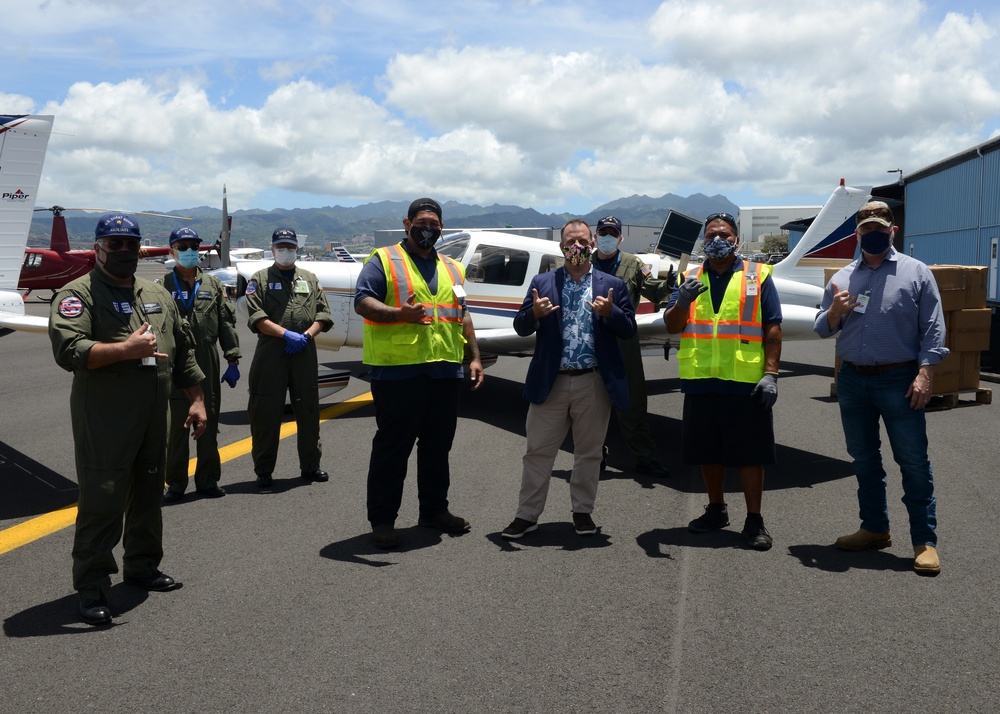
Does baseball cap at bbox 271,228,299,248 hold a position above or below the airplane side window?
above

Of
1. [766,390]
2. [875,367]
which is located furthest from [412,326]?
[875,367]

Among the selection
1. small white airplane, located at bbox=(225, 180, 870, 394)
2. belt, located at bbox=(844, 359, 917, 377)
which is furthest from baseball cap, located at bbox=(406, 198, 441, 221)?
small white airplane, located at bbox=(225, 180, 870, 394)

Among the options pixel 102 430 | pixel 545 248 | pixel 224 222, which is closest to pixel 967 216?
pixel 545 248

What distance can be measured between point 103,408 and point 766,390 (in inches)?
136

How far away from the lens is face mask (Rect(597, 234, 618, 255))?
6.54m

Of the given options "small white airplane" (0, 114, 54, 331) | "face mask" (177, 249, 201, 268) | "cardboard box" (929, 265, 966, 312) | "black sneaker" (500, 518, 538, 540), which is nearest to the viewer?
"black sneaker" (500, 518, 538, 540)

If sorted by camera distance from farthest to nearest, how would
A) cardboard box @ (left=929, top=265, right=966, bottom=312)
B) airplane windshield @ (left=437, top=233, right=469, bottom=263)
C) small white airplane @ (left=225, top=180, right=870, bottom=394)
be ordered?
1. airplane windshield @ (left=437, top=233, right=469, bottom=263)
2. small white airplane @ (left=225, top=180, right=870, bottom=394)
3. cardboard box @ (left=929, top=265, right=966, bottom=312)

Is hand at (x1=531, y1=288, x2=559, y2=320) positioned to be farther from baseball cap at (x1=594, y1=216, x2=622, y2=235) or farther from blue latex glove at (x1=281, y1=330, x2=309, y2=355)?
blue latex glove at (x1=281, y1=330, x2=309, y2=355)

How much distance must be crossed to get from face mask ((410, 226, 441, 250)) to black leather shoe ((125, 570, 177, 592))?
2.29 m

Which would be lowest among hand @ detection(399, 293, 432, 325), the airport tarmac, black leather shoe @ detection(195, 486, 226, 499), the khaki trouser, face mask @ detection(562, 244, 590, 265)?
the airport tarmac

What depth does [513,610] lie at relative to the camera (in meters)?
3.75

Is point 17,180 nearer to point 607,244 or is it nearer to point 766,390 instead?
point 607,244

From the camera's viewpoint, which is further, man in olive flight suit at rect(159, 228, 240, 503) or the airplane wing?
the airplane wing

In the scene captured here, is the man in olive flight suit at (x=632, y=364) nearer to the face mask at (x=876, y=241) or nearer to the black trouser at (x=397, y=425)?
the black trouser at (x=397, y=425)
